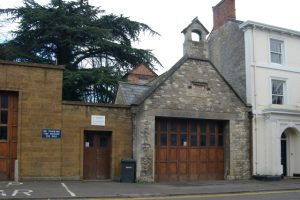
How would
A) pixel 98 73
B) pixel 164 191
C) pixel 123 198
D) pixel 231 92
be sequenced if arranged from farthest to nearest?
1. pixel 98 73
2. pixel 231 92
3. pixel 164 191
4. pixel 123 198

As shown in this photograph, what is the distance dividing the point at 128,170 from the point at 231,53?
11.3 meters

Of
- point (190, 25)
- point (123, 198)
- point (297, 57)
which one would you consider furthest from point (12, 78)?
point (297, 57)

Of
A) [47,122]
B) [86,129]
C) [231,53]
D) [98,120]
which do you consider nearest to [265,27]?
[231,53]

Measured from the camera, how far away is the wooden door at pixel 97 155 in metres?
22.0

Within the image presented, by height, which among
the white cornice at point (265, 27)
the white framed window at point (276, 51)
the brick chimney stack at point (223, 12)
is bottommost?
the white framed window at point (276, 51)

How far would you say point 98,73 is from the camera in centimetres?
3409

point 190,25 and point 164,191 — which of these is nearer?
point 164,191

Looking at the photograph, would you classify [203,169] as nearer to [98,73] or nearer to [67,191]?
[67,191]

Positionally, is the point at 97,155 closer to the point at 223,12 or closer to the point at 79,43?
the point at 223,12

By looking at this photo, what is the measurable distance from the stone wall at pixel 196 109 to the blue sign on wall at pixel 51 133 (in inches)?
157

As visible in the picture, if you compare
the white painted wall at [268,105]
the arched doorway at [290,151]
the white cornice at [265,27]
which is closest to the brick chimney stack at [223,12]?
the white cornice at [265,27]

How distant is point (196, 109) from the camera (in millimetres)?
23719

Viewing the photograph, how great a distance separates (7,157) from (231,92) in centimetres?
1276

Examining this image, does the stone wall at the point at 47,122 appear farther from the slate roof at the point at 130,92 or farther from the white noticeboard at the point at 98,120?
the slate roof at the point at 130,92
